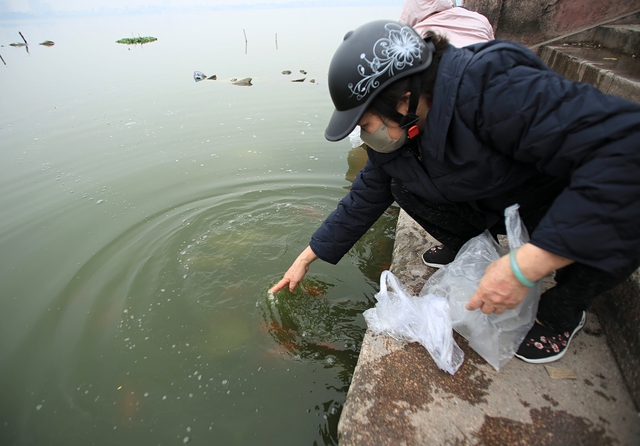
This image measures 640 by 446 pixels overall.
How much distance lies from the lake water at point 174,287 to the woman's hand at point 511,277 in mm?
1045

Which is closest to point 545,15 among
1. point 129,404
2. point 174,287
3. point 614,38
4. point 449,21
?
point 614,38

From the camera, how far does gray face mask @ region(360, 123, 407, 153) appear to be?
139cm

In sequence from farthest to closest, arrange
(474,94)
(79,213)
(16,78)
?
1. (16,78)
2. (79,213)
3. (474,94)

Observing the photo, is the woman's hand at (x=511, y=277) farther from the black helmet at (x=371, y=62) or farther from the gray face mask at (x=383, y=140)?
the black helmet at (x=371, y=62)

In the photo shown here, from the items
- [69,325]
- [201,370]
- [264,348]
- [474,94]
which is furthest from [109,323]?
[474,94]

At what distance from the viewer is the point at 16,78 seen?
425 inches

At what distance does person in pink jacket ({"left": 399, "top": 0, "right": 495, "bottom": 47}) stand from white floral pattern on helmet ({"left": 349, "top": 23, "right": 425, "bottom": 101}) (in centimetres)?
154

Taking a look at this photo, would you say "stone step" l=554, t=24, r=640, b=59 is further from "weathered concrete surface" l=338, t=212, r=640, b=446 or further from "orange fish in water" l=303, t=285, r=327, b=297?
"orange fish in water" l=303, t=285, r=327, b=297

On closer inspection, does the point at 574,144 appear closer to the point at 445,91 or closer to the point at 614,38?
the point at 445,91

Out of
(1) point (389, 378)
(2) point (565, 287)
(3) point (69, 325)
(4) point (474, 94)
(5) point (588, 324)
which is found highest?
(4) point (474, 94)

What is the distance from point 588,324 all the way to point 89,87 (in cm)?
1141

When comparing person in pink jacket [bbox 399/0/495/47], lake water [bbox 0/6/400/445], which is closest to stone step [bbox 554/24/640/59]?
person in pink jacket [bbox 399/0/495/47]

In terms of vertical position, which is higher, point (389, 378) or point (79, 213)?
point (389, 378)

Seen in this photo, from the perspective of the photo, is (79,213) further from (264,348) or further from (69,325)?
(264,348)
